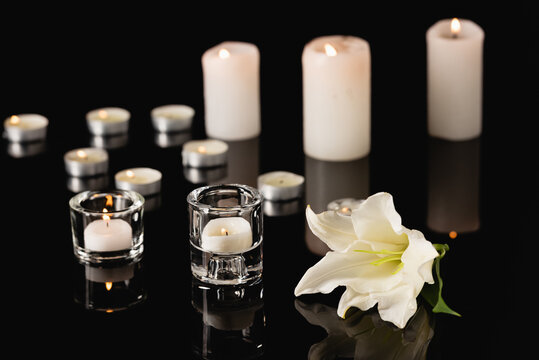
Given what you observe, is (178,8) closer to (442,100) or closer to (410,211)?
(442,100)

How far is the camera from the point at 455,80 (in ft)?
6.33

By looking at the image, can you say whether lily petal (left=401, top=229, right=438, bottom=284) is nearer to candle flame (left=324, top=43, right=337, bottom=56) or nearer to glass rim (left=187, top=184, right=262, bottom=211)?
glass rim (left=187, top=184, right=262, bottom=211)

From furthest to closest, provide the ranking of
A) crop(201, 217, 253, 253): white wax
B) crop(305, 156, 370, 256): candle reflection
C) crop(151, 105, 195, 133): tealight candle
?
crop(151, 105, 195, 133): tealight candle → crop(305, 156, 370, 256): candle reflection → crop(201, 217, 253, 253): white wax

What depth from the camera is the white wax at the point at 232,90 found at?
1.98 m

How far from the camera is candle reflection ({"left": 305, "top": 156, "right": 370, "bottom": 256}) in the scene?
5.72 ft

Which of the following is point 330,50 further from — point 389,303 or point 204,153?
point 389,303

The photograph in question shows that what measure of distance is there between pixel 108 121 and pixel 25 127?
0.15 metres

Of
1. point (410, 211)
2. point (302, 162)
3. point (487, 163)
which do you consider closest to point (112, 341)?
point (410, 211)

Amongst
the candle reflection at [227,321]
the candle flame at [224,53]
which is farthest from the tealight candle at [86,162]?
the candle reflection at [227,321]

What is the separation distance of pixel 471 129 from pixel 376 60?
1.49 ft

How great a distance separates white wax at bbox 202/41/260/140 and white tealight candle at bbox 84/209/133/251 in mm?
576

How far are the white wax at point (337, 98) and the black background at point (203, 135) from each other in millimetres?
52

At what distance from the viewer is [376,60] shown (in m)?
2.37

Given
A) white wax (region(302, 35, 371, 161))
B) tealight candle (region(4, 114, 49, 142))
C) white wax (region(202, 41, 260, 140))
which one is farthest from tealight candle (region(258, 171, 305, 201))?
tealight candle (region(4, 114, 49, 142))
